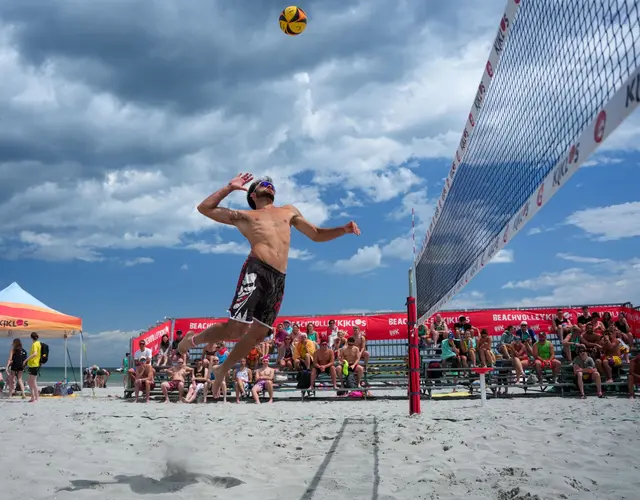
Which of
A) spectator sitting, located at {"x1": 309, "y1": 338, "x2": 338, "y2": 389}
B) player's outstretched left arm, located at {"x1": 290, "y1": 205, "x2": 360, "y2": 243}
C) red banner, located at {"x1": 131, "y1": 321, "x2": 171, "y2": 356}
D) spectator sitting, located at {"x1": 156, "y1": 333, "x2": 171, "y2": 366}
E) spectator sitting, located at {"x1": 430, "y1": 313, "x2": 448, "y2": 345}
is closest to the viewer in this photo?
player's outstretched left arm, located at {"x1": 290, "y1": 205, "x2": 360, "y2": 243}

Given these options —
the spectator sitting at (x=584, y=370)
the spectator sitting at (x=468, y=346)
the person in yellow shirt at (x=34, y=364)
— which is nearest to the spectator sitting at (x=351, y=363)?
the spectator sitting at (x=468, y=346)

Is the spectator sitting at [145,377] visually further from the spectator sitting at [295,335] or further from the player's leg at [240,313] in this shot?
the player's leg at [240,313]

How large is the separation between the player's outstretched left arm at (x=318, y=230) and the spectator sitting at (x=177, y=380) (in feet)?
25.4

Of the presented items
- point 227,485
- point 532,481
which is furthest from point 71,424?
point 532,481

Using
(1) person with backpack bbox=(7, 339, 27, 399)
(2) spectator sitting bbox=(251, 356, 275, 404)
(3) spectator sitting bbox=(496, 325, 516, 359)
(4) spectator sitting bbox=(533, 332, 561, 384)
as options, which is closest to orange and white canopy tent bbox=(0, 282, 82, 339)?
(1) person with backpack bbox=(7, 339, 27, 399)

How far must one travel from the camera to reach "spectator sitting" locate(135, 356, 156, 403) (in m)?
11.6

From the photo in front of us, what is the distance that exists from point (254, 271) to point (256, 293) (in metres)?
0.16

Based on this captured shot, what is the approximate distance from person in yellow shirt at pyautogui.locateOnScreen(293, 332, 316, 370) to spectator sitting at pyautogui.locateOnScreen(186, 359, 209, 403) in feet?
5.94

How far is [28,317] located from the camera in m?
14.0

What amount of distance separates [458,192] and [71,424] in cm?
513

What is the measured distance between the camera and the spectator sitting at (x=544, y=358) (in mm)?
10508

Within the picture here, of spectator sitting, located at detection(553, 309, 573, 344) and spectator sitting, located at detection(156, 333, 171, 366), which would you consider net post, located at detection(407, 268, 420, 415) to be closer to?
spectator sitting, located at detection(553, 309, 573, 344)

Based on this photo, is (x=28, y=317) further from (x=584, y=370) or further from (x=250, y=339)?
(x=584, y=370)

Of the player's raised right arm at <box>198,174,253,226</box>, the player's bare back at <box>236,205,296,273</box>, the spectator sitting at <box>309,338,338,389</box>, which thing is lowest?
the spectator sitting at <box>309,338,338,389</box>
